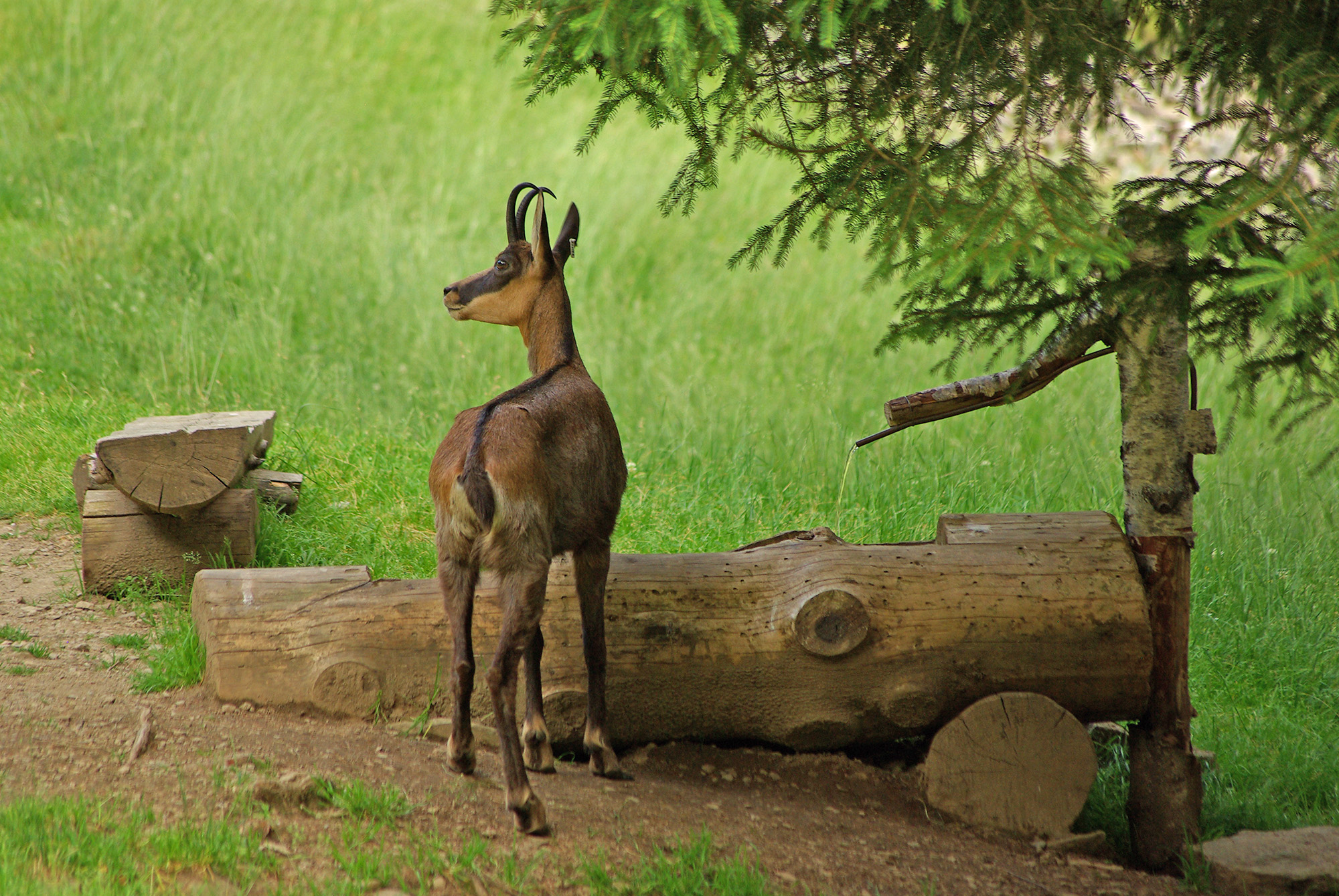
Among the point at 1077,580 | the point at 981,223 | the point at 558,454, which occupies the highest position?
the point at 981,223

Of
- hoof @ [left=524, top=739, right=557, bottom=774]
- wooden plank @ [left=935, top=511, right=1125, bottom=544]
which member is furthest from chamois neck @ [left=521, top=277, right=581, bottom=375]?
wooden plank @ [left=935, top=511, right=1125, bottom=544]

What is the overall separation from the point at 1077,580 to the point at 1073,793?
87 cm

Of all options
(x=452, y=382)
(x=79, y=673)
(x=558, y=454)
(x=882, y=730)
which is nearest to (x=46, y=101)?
(x=452, y=382)

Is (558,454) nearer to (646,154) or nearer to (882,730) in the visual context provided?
(882,730)

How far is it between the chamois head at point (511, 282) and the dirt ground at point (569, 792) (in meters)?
1.86

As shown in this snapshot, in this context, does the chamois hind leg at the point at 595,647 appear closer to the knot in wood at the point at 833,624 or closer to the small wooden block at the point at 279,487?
the knot in wood at the point at 833,624

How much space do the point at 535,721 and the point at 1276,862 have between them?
298 cm

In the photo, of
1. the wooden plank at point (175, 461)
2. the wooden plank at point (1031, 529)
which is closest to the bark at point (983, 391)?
the wooden plank at point (1031, 529)

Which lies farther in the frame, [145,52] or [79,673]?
[145,52]

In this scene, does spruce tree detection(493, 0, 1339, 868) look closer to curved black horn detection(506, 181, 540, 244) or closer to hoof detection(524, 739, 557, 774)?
curved black horn detection(506, 181, 540, 244)

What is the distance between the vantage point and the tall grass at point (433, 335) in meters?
7.43

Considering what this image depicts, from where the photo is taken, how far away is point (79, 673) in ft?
17.4

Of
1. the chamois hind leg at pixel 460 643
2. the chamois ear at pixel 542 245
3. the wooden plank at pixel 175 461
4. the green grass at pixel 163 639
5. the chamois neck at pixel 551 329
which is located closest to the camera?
the chamois hind leg at pixel 460 643

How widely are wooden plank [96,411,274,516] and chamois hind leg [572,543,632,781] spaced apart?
8.00ft
